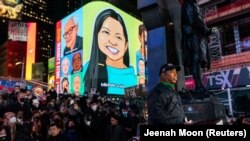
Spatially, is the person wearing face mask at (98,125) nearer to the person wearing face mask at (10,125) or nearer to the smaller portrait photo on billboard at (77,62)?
the person wearing face mask at (10,125)

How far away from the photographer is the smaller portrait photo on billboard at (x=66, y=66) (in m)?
44.4

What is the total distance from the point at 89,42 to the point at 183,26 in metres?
32.9

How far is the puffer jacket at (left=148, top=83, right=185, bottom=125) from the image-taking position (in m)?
3.96

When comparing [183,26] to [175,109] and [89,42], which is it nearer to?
[175,109]

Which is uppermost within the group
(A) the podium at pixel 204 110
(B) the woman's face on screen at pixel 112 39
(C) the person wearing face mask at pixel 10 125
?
(B) the woman's face on screen at pixel 112 39

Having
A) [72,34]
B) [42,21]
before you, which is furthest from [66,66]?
[42,21]

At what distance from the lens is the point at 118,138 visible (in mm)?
9562

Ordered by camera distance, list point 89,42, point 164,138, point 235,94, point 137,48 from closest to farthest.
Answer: point 164,138 < point 235,94 < point 89,42 < point 137,48

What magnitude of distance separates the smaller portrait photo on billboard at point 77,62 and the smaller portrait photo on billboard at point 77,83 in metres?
0.66

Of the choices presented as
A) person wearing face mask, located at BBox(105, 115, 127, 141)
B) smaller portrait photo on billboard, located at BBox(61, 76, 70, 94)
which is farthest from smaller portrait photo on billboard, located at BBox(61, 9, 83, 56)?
person wearing face mask, located at BBox(105, 115, 127, 141)

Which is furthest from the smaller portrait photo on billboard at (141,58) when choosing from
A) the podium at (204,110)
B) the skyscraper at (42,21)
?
the skyscraper at (42,21)

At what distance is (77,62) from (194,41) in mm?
34231

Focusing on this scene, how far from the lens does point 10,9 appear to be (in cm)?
3078

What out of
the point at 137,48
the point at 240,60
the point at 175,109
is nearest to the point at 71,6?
the point at 137,48
